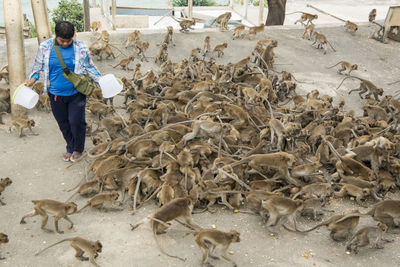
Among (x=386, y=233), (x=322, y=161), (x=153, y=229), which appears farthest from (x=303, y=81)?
(x=153, y=229)

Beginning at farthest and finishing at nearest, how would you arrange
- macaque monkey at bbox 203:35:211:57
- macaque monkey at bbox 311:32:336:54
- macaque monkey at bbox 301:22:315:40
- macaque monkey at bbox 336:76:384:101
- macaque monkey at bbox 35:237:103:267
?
macaque monkey at bbox 301:22:315:40
macaque monkey at bbox 311:32:336:54
macaque monkey at bbox 203:35:211:57
macaque monkey at bbox 336:76:384:101
macaque monkey at bbox 35:237:103:267

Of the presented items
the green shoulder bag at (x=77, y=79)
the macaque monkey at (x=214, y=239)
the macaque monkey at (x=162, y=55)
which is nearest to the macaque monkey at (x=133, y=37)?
the macaque monkey at (x=162, y=55)

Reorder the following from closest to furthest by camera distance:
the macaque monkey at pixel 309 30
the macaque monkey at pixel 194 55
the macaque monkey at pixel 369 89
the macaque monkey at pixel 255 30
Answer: the macaque monkey at pixel 369 89 < the macaque monkey at pixel 194 55 < the macaque monkey at pixel 255 30 < the macaque monkey at pixel 309 30

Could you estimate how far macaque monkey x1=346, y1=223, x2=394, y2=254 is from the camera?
15.0 feet

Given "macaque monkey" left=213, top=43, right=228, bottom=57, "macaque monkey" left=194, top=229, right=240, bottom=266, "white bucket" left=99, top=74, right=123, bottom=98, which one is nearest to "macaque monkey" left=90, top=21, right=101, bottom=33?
"macaque monkey" left=213, top=43, right=228, bottom=57

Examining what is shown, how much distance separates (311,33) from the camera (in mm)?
13250

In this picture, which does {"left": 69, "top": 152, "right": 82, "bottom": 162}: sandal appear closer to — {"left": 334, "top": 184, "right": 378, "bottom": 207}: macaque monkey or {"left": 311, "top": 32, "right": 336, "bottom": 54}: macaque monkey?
{"left": 334, "top": 184, "right": 378, "bottom": 207}: macaque monkey

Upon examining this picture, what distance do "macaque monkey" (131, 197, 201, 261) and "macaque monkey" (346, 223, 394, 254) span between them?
1778mm

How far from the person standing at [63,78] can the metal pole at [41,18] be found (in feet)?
11.5

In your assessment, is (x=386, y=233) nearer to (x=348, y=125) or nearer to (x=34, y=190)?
(x=348, y=125)

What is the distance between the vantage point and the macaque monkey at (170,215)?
4570 mm

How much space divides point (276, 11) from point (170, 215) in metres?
13.1

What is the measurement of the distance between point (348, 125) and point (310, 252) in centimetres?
330

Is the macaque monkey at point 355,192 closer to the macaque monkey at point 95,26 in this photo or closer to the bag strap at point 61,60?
the bag strap at point 61,60
